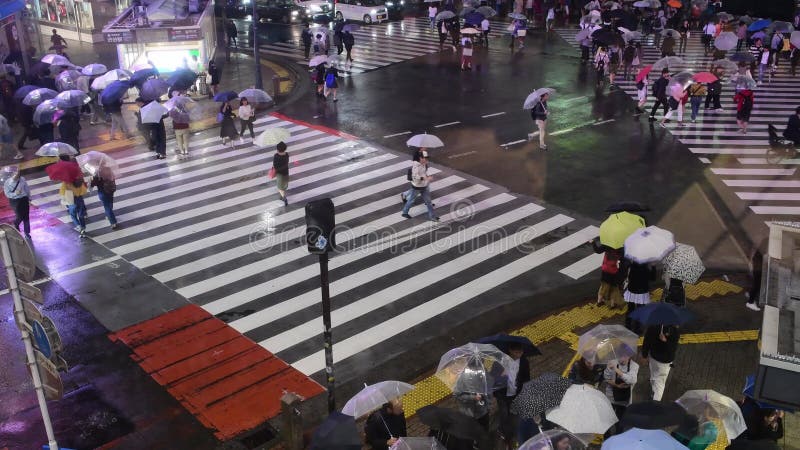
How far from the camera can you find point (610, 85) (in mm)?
29188

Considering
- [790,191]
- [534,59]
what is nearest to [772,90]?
[534,59]

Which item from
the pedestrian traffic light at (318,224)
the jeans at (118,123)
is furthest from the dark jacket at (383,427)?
the jeans at (118,123)

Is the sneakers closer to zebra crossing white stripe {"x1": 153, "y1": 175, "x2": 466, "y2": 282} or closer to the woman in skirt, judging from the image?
zebra crossing white stripe {"x1": 153, "y1": 175, "x2": 466, "y2": 282}

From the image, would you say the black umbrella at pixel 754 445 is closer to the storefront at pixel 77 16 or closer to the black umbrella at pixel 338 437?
the black umbrella at pixel 338 437

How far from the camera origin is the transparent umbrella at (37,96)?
20.3 m

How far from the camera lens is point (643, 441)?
631 centimetres

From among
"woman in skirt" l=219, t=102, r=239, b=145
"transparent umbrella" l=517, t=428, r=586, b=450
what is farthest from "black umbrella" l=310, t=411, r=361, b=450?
"woman in skirt" l=219, t=102, r=239, b=145

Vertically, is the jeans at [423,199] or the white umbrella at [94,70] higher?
the white umbrella at [94,70]

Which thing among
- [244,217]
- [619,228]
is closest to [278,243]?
[244,217]

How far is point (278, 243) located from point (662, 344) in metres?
8.35

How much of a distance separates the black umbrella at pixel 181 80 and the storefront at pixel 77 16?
17047 mm

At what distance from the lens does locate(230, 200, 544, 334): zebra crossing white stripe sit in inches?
495

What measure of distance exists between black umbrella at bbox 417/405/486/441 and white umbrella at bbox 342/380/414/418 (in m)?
0.50

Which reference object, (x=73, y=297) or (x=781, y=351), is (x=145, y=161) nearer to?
(x=73, y=297)
